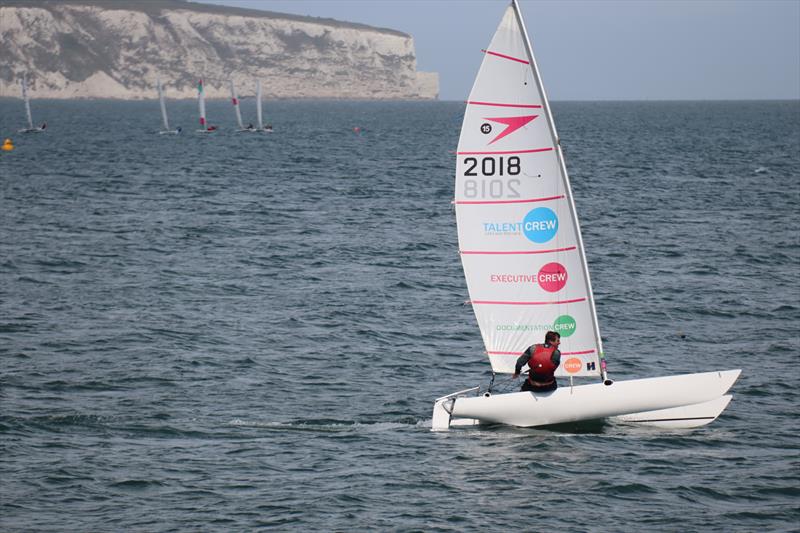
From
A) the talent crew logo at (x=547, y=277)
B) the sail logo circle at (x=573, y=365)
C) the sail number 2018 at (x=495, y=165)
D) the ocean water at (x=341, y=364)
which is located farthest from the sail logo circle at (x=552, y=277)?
the ocean water at (x=341, y=364)

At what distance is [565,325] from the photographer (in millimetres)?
20969

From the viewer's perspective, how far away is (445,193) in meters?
65.4

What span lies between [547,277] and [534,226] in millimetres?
1014

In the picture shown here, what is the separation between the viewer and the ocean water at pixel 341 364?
17812mm

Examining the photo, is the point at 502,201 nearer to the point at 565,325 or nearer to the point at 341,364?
the point at 565,325

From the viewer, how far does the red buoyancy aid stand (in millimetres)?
20344

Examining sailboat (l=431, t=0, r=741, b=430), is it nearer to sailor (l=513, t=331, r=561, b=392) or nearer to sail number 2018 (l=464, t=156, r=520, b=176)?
sail number 2018 (l=464, t=156, r=520, b=176)

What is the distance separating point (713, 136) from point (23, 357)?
359 ft

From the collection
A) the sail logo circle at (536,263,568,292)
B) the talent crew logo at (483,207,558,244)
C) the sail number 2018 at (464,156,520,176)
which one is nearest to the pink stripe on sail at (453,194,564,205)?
the talent crew logo at (483,207,558,244)

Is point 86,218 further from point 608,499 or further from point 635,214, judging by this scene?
point 608,499

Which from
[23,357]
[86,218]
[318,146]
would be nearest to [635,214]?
[86,218]

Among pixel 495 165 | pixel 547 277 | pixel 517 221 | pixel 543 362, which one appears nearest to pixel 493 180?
pixel 495 165

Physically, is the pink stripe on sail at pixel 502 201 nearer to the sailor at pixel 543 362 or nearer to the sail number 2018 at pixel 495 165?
the sail number 2018 at pixel 495 165

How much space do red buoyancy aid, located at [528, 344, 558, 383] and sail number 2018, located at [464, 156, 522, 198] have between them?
288 centimetres
